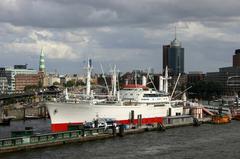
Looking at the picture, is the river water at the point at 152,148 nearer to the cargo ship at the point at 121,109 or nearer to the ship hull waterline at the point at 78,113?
the ship hull waterline at the point at 78,113

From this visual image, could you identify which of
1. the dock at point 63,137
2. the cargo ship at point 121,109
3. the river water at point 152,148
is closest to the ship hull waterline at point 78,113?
the cargo ship at point 121,109

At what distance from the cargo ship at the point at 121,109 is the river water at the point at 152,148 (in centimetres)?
867

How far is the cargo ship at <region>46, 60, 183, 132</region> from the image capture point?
3100 inches

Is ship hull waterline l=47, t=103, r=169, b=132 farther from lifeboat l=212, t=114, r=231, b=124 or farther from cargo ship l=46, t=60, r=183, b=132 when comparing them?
lifeboat l=212, t=114, r=231, b=124

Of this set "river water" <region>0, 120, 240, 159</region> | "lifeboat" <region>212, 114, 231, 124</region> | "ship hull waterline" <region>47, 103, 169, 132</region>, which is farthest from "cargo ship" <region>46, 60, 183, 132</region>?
"river water" <region>0, 120, 240, 159</region>

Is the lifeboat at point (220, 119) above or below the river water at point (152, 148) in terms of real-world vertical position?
above

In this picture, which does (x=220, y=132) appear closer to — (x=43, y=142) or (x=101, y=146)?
(x=101, y=146)

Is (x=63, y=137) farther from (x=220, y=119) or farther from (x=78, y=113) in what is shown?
(x=220, y=119)

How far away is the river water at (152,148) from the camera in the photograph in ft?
177

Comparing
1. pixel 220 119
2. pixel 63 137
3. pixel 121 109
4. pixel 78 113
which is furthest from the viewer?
pixel 220 119

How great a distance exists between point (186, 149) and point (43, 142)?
51.7 ft

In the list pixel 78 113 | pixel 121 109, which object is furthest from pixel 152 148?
pixel 121 109

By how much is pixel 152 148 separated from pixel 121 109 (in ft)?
75.5

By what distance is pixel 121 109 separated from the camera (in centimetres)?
8325
